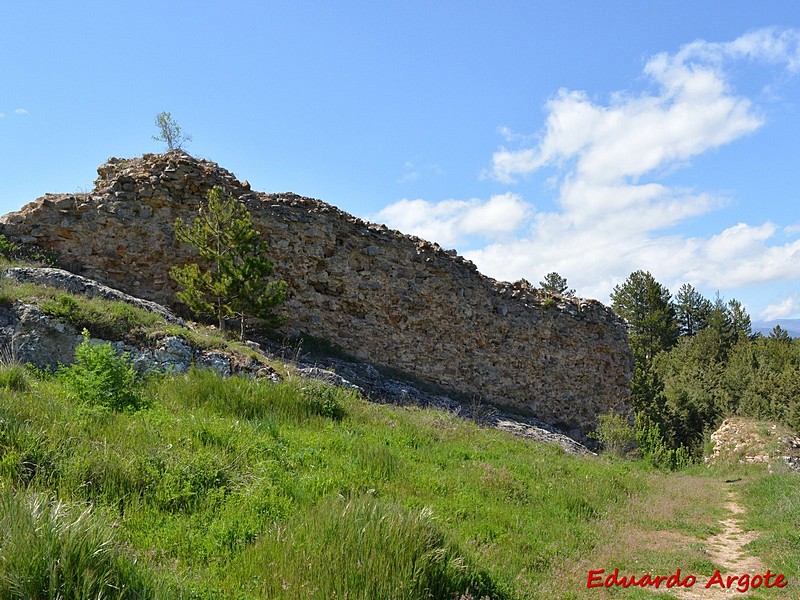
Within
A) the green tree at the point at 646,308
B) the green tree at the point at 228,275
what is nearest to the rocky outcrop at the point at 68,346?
the green tree at the point at 228,275

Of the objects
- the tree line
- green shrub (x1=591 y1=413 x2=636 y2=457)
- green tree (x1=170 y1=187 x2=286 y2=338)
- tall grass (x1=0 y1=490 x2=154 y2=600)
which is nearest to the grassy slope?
tall grass (x1=0 y1=490 x2=154 y2=600)

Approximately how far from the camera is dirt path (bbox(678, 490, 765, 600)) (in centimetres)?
499

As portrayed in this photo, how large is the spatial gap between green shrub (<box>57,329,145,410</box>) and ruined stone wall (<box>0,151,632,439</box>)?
21.2 ft

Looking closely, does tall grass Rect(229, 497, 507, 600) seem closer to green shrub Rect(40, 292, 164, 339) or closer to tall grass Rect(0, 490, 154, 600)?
tall grass Rect(0, 490, 154, 600)

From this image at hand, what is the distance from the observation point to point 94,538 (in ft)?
9.92

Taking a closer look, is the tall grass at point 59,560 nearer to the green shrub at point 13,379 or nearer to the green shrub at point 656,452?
the green shrub at point 13,379

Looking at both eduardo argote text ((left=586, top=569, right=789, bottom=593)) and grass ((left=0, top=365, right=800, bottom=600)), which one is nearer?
grass ((left=0, top=365, right=800, bottom=600))

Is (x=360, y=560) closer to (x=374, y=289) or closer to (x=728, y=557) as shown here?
(x=728, y=557)

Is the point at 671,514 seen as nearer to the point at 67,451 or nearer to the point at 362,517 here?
the point at 362,517

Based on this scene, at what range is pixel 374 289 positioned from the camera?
15469 mm

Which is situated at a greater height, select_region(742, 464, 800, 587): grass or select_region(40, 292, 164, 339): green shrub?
select_region(40, 292, 164, 339): green shrub

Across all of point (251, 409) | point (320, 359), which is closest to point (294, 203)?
point (320, 359)

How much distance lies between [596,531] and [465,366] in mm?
10603

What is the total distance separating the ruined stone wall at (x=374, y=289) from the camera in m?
12.6
